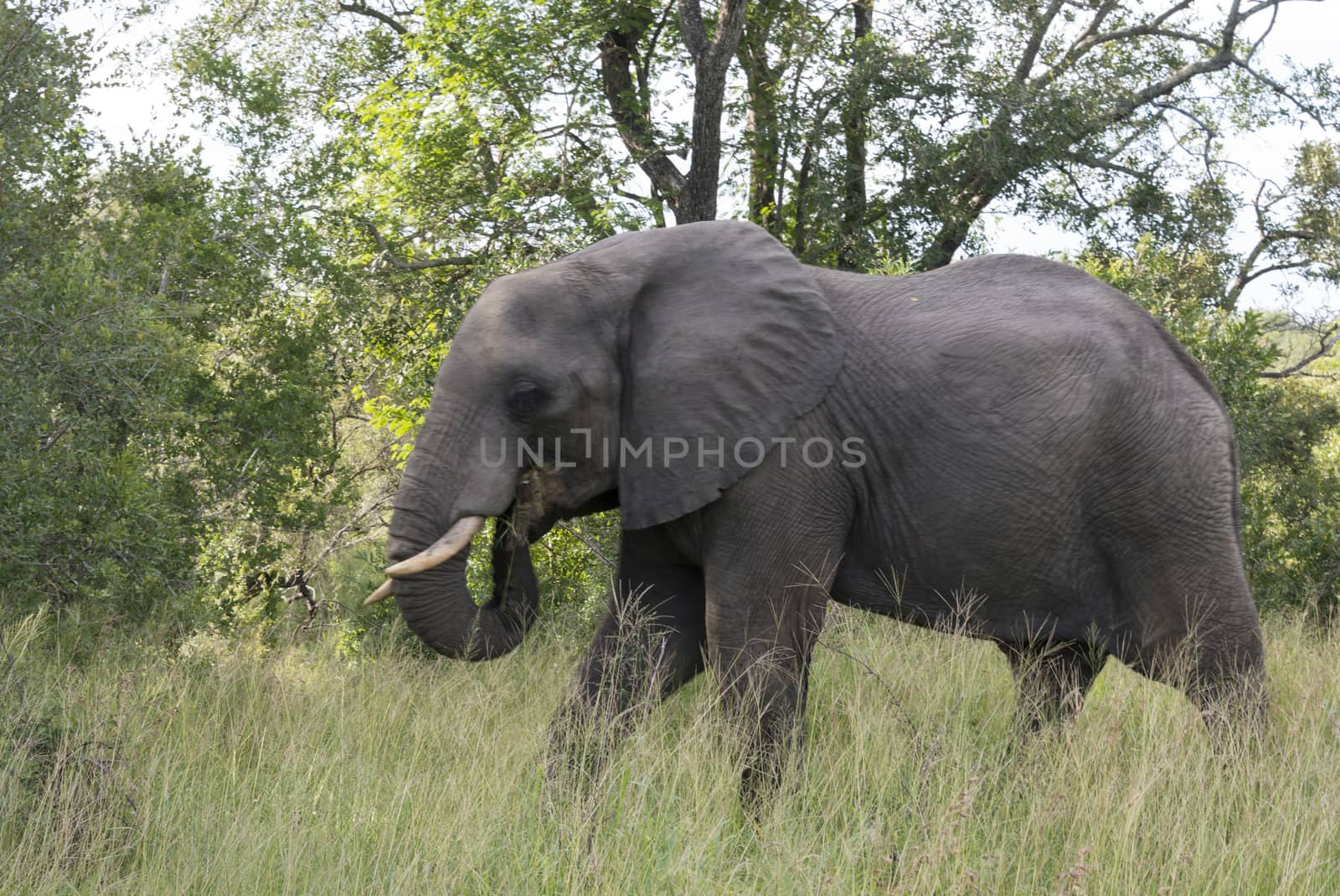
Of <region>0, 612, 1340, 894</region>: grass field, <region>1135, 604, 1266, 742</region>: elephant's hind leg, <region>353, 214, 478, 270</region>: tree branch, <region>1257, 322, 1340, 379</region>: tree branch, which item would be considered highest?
<region>353, 214, 478, 270</region>: tree branch

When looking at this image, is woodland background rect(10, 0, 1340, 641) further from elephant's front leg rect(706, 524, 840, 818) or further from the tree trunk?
elephant's front leg rect(706, 524, 840, 818)

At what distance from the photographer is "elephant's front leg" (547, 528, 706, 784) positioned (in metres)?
4.73

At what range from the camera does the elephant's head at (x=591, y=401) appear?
4.36 metres

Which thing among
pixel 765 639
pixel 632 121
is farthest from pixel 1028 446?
pixel 632 121

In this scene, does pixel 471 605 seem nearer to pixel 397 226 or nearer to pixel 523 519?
pixel 523 519

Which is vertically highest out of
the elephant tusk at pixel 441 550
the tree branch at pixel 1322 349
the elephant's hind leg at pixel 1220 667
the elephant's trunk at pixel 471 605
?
the tree branch at pixel 1322 349

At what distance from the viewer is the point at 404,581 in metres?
4.30

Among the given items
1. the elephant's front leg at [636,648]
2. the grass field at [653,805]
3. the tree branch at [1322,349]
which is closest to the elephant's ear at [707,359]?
the elephant's front leg at [636,648]

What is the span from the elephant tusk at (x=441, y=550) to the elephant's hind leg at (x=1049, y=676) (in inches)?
95.7

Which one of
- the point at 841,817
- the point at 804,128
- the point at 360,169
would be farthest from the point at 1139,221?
the point at 841,817

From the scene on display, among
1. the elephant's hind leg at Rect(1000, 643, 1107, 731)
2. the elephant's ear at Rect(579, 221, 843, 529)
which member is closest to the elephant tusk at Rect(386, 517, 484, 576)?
the elephant's ear at Rect(579, 221, 843, 529)

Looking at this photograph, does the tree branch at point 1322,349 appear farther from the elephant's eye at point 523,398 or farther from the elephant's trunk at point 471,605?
the elephant's eye at point 523,398

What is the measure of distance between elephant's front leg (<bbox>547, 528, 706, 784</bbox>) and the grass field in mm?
183

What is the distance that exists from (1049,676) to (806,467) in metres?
1.71
